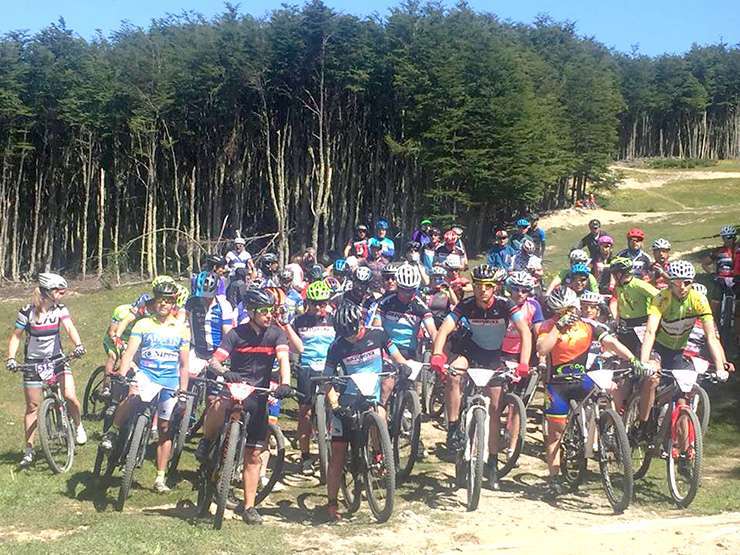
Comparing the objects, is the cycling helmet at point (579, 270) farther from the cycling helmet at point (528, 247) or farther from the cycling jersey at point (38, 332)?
the cycling jersey at point (38, 332)

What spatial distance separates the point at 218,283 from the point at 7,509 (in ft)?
13.4

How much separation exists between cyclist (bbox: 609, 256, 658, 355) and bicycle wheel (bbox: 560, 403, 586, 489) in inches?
84.6

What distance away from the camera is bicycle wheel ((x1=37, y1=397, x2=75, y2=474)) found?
9.23m

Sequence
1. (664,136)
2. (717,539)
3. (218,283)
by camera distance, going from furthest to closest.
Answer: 1. (664,136)
2. (218,283)
3. (717,539)

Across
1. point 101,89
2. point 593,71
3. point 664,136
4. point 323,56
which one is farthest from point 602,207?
point 664,136

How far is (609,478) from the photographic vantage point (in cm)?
787

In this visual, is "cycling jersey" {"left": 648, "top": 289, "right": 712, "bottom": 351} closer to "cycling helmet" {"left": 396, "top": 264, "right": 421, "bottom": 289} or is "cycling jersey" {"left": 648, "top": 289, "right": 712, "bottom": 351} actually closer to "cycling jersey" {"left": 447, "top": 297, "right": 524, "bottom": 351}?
"cycling jersey" {"left": 447, "top": 297, "right": 524, "bottom": 351}

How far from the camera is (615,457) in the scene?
7707 mm

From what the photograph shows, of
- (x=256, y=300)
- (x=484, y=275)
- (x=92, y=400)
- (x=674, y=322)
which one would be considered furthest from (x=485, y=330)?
(x=92, y=400)

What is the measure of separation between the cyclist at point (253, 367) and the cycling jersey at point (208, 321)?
10.5 ft

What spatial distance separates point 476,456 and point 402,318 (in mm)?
2415

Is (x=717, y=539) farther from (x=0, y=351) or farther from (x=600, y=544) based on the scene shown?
(x=0, y=351)

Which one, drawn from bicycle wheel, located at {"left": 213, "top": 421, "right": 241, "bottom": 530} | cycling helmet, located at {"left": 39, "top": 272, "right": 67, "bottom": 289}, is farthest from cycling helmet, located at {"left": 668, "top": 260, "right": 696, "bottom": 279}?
cycling helmet, located at {"left": 39, "top": 272, "right": 67, "bottom": 289}

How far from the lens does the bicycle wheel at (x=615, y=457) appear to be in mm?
7410
